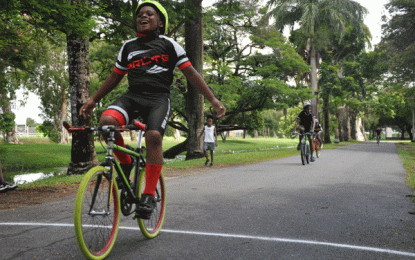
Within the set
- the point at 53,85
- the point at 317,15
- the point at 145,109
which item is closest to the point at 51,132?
the point at 53,85

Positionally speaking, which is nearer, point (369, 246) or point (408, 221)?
point (369, 246)

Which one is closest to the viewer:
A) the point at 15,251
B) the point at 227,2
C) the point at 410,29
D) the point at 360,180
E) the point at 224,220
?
the point at 15,251

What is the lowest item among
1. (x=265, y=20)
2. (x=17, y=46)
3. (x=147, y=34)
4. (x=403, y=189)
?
(x=403, y=189)

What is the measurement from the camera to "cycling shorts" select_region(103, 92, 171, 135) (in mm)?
3137

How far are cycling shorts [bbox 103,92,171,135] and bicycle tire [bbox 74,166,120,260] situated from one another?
51 cm

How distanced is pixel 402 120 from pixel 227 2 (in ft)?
246

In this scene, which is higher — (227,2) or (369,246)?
(227,2)

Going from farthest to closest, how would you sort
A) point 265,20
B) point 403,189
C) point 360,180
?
point 265,20, point 360,180, point 403,189

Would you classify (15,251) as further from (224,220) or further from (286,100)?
(286,100)

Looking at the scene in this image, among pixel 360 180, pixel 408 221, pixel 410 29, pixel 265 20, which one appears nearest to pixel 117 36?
pixel 360 180

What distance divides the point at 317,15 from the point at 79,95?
2285 centimetres

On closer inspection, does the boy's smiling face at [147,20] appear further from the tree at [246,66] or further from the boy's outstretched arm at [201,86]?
the tree at [246,66]

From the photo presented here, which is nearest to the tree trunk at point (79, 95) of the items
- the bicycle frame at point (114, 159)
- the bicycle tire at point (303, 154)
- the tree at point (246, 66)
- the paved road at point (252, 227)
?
the paved road at point (252, 227)

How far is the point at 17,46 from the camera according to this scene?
13.2 m
